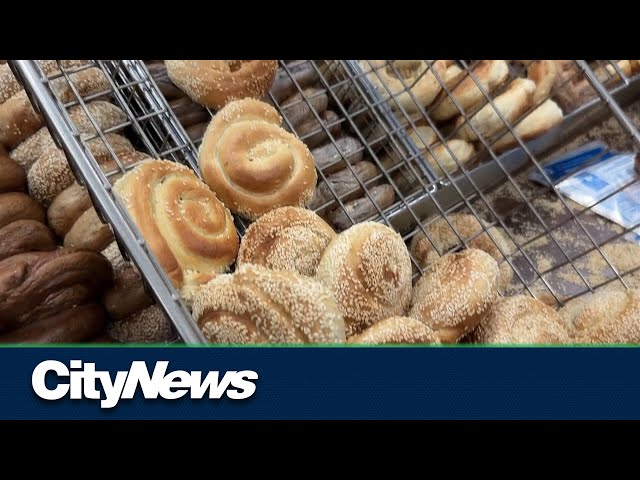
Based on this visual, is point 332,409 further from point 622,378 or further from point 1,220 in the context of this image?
point 1,220

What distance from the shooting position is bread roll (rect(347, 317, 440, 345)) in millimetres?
1326

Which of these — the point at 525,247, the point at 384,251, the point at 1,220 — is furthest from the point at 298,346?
the point at 525,247

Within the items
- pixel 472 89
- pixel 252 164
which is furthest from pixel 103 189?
pixel 472 89

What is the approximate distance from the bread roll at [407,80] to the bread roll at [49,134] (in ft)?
3.02

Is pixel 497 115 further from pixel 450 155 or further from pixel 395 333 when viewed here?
pixel 395 333

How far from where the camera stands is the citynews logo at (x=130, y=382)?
3.22 ft

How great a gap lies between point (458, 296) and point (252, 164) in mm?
645

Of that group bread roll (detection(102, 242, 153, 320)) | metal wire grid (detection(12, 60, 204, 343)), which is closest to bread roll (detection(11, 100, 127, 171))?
metal wire grid (detection(12, 60, 204, 343))

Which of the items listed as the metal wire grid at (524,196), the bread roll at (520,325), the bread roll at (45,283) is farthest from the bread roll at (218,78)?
the bread roll at (520,325)

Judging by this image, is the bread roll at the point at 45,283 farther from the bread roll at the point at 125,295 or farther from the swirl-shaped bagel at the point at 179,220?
the swirl-shaped bagel at the point at 179,220

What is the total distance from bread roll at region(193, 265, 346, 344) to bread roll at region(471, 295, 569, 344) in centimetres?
46

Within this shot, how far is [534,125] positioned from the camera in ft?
8.12

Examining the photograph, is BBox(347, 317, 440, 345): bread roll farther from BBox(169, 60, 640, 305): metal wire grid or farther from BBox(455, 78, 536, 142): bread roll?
BBox(455, 78, 536, 142): bread roll

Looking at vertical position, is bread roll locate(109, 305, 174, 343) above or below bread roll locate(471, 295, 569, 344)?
above
